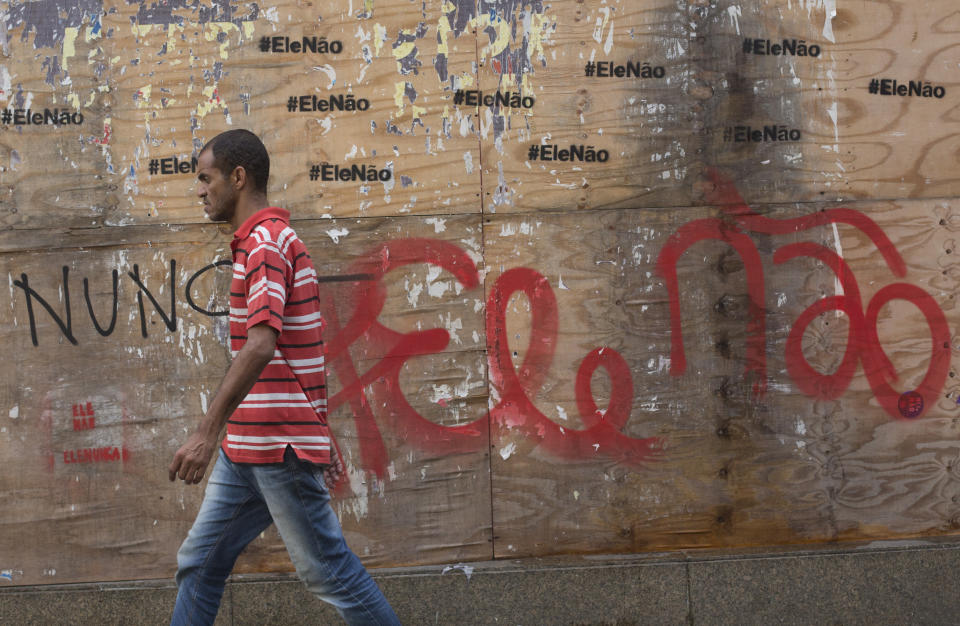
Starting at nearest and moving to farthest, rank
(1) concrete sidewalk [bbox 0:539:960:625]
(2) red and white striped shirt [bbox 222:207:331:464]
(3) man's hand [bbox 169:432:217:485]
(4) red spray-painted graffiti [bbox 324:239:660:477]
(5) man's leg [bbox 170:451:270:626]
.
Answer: (3) man's hand [bbox 169:432:217:485], (2) red and white striped shirt [bbox 222:207:331:464], (5) man's leg [bbox 170:451:270:626], (1) concrete sidewalk [bbox 0:539:960:625], (4) red spray-painted graffiti [bbox 324:239:660:477]

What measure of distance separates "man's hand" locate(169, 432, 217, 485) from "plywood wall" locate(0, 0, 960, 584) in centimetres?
A: 142

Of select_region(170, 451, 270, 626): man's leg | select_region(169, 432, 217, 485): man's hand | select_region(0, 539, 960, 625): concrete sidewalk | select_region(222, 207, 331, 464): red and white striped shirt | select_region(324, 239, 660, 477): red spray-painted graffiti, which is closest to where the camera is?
select_region(169, 432, 217, 485): man's hand

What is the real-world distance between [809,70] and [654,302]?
4.13 feet

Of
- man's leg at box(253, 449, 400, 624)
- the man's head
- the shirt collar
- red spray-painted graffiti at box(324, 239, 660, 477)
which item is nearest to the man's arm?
man's leg at box(253, 449, 400, 624)

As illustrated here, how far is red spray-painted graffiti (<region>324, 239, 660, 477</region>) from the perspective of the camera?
4047 millimetres

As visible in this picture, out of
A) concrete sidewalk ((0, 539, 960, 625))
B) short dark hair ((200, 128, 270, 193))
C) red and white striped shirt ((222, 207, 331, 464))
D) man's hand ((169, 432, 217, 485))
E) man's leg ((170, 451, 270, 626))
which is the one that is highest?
short dark hair ((200, 128, 270, 193))

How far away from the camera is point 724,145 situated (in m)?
4.16

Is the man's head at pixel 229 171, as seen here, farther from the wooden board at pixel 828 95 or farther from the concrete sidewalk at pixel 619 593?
the wooden board at pixel 828 95

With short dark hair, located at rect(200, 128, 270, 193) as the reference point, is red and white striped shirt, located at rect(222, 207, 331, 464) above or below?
below

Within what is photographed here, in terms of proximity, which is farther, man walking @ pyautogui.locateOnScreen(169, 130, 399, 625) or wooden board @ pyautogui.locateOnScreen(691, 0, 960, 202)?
wooden board @ pyautogui.locateOnScreen(691, 0, 960, 202)

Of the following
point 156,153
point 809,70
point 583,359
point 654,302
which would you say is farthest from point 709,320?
point 156,153

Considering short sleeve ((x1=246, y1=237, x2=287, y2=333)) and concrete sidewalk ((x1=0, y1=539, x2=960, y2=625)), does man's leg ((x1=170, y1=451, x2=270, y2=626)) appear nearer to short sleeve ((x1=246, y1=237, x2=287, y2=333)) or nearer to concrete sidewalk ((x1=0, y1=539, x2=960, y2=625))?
short sleeve ((x1=246, y1=237, x2=287, y2=333))

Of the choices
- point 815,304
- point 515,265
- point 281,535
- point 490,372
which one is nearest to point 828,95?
point 815,304

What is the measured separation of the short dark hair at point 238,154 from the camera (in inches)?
116
